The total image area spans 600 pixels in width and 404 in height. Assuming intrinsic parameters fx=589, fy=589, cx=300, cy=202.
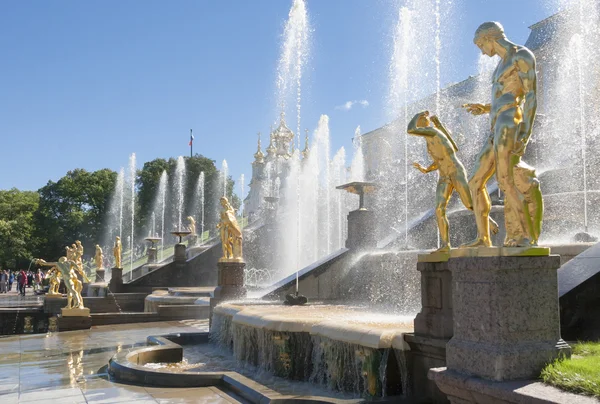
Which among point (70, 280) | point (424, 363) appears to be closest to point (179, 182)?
point (70, 280)

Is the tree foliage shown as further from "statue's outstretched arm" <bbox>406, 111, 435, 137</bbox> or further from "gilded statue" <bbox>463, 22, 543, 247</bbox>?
"gilded statue" <bbox>463, 22, 543, 247</bbox>

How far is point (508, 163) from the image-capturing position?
5.05 meters

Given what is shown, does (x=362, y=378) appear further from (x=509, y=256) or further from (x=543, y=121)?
(x=543, y=121)

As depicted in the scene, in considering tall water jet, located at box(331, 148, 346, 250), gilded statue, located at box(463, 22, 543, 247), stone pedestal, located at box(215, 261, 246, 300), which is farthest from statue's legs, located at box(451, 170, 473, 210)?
tall water jet, located at box(331, 148, 346, 250)

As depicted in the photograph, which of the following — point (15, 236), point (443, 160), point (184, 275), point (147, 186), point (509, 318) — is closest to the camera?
point (509, 318)

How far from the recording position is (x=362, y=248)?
1505 centimetres

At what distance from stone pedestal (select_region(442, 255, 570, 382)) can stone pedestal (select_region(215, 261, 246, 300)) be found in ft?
37.0

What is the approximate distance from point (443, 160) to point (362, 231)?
336 inches

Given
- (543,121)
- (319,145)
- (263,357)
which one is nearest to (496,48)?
(263,357)

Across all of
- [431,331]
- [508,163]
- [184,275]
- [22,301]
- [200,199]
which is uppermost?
[200,199]

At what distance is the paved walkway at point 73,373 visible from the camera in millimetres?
7160

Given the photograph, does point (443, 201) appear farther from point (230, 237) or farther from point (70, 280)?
point (70, 280)

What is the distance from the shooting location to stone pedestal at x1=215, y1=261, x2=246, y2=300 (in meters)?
15.5

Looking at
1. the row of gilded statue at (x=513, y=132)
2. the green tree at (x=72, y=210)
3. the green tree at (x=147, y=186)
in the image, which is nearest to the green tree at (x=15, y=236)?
the green tree at (x=72, y=210)
